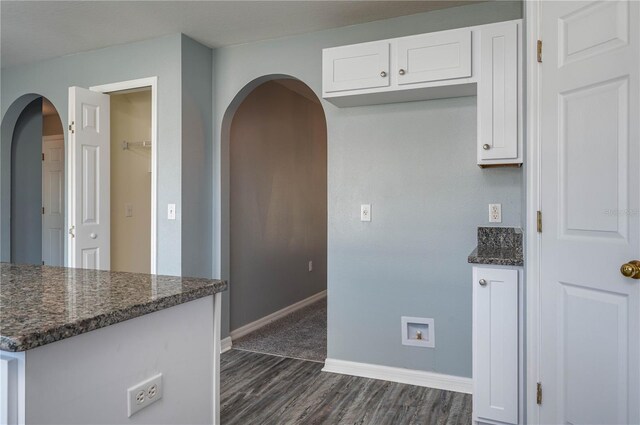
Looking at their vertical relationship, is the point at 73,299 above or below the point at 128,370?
above

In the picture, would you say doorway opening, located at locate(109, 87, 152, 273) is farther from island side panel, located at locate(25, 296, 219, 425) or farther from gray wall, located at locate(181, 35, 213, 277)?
island side panel, located at locate(25, 296, 219, 425)

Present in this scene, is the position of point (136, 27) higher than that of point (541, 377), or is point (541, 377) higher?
point (136, 27)

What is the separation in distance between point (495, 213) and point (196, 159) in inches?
87.8

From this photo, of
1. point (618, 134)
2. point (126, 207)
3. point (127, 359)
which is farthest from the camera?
point (126, 207)

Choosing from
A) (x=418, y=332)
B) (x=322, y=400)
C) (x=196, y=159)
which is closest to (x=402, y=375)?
(x=418, y=332)

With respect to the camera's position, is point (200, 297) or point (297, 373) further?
point (297, 373)

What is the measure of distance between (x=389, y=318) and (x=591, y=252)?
1590 mm

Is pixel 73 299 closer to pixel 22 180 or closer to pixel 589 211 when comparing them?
pixel 589 211

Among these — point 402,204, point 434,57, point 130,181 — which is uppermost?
point 434,57

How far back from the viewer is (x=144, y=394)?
125 centimetres

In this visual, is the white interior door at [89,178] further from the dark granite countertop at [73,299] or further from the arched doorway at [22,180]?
the dark granite countertop at [73,299]

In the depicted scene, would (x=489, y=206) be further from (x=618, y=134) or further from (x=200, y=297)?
(x=200, y=297)

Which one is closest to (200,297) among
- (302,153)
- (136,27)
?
(136,27)

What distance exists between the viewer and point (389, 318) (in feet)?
10.1
